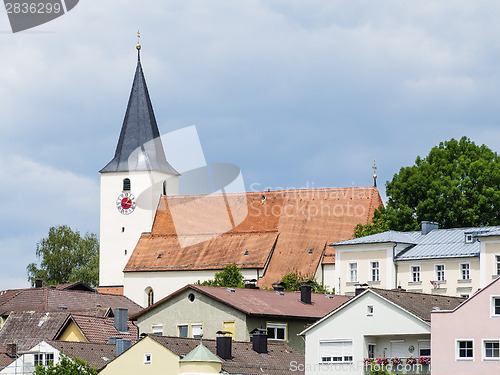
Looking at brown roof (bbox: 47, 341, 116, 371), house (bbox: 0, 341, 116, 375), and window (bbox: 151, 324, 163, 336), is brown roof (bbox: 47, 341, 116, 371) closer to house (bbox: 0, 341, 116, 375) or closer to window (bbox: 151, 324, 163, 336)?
house (bbox: 0, 341, 116, 375)

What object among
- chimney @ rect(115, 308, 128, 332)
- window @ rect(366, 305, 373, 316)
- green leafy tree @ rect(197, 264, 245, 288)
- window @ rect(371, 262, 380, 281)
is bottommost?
window @ rect(366, 305, 373, 316)

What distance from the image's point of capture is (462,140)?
72.2m

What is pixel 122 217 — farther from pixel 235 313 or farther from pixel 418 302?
pixel 418 302

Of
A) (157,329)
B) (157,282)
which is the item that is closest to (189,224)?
(157,282)

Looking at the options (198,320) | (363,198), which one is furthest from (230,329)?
(363,198)

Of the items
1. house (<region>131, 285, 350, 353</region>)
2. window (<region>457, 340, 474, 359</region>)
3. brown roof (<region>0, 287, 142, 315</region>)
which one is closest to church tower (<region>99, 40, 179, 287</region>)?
brown roof (<region>0, 287, 142, 315</region>)

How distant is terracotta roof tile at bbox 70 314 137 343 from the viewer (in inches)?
2089

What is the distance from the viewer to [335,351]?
43.1 m

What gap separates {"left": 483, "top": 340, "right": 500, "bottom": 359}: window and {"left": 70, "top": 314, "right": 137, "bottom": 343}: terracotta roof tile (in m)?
18.0

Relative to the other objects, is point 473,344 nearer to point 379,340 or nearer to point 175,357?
point 379,340

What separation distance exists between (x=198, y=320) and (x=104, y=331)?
5361 mm

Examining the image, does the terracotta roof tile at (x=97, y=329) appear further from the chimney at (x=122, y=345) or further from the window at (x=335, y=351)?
the window at (x=335, y=351)

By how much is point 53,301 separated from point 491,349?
119 feet

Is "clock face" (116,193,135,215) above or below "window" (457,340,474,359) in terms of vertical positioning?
above
